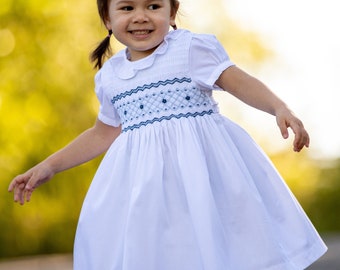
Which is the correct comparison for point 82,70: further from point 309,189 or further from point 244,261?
point 244,261

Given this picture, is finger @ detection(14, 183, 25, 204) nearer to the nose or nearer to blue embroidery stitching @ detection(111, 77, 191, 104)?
blue embroidery stitching @ detection(111, 77, 191, 104)

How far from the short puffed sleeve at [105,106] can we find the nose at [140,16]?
326 mm

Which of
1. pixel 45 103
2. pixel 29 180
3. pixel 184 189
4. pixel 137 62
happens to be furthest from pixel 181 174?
pixel 45 103

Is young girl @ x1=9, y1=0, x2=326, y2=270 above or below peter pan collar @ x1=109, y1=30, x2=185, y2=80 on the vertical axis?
below

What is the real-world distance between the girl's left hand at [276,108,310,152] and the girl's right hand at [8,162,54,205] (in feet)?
3.29

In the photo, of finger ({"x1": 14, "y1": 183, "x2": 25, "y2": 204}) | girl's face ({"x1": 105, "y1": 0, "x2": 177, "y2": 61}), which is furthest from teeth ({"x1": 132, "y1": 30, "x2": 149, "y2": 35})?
finger ({"x1": 14, "y1": 183, "x2": 25, "y2": 204})

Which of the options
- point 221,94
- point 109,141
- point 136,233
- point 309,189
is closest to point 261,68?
point 221,94

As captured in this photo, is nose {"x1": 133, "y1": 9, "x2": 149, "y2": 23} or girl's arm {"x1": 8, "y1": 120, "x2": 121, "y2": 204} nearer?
nose {"x1": 133, "y1": 9, "x2": 149, "y2": 23}

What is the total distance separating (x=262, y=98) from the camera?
286 cm

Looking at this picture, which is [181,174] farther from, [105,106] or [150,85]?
[105,106]

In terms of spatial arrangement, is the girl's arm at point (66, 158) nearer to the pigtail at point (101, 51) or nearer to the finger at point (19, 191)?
the finger at point (19, 191)

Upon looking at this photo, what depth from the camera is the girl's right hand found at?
3.29 meters

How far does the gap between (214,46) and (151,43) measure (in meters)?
0.22

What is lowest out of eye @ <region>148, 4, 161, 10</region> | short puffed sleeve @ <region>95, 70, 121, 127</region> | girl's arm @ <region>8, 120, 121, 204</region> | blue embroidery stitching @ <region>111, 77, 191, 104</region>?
girl's arm @ <region>8, 120, 121, 204</region>
